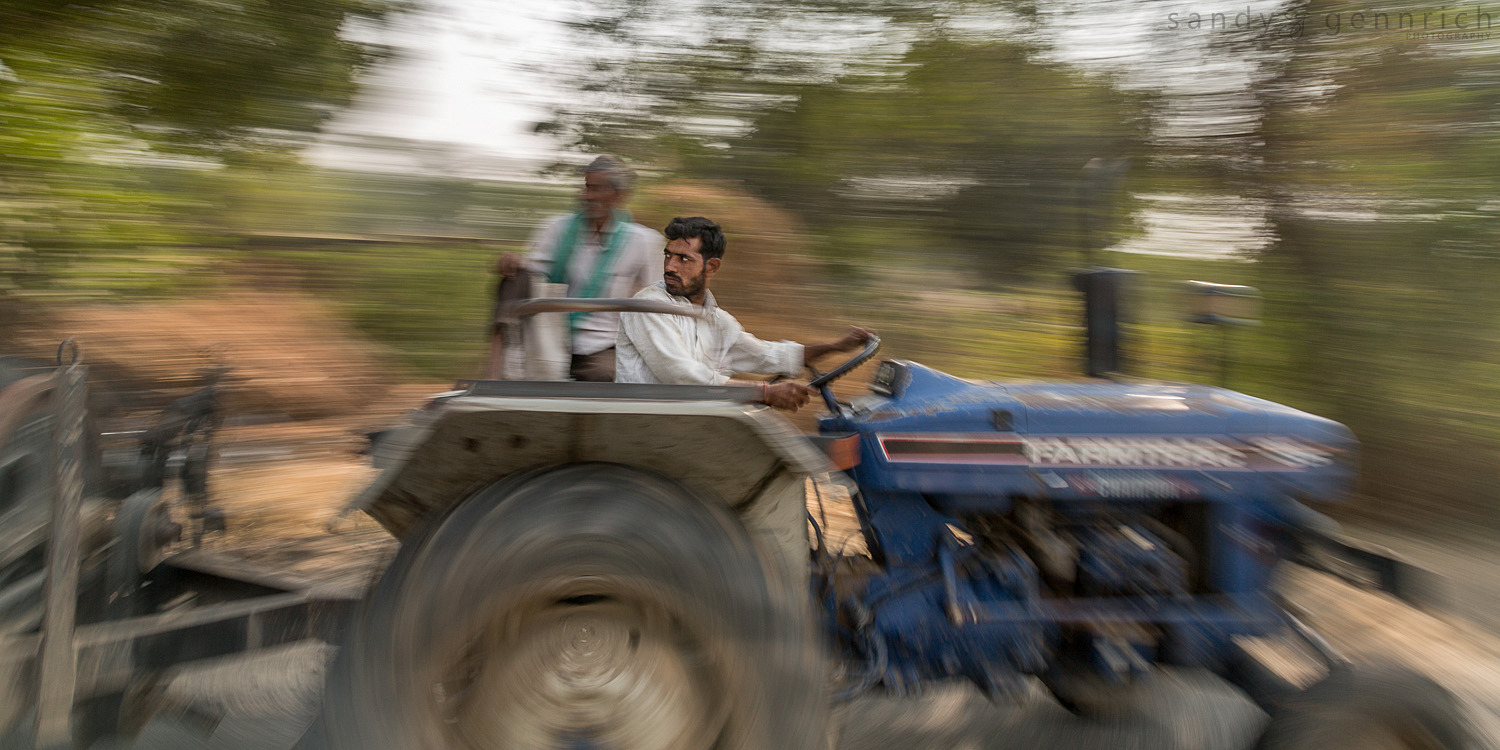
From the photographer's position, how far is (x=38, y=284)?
225 inches

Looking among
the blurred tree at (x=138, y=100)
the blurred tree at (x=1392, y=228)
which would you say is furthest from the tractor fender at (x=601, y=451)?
the blurred tree at (x=138, y=100)

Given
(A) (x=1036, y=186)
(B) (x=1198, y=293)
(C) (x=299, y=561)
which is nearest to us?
(B) (x=1198, y=293)

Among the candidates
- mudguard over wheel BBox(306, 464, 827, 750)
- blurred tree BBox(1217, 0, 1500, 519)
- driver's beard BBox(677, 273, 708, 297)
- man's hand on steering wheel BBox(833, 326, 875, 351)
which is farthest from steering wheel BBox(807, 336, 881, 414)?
blurred tree BBox(1217, 0, 1500, 519)

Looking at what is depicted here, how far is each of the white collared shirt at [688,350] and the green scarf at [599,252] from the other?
453 millimetres

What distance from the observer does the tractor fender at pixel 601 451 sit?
81.0 inches

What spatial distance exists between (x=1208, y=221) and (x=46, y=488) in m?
6.46

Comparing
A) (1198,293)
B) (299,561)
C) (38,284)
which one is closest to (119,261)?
(38,284)

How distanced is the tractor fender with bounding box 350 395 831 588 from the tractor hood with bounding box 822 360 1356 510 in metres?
0.35

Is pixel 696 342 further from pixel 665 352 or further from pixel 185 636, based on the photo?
pixel 185 636

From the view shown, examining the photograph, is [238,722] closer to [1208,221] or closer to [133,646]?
[133,646]

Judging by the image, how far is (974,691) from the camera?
3.08 m

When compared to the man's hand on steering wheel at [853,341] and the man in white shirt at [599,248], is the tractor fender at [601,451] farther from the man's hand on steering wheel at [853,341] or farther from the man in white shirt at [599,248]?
the man in white shirt at [599,248]

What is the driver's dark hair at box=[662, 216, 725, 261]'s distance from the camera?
266 centimetres

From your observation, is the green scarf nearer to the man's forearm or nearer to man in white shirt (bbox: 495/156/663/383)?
man in white shirt (bbox: 495/156/663/383)
